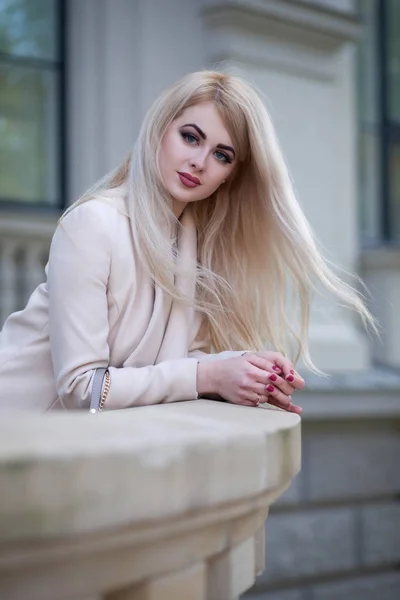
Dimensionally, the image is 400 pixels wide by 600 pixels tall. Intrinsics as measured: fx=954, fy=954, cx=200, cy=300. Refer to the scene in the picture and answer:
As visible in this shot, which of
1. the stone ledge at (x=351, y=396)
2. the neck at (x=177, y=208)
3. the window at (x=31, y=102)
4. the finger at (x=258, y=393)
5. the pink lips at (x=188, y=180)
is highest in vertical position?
the window at (x=31, y=102)

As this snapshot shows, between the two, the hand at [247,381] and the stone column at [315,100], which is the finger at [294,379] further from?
the stone column at [315,100]

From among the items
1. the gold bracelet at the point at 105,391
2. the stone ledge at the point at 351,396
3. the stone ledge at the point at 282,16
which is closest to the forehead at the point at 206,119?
the gold bracelet at the point at 105,391

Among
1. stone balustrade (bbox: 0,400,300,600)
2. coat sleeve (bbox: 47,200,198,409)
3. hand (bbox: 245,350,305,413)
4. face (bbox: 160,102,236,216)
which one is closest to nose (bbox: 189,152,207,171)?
face (bbox: 160,102,236,216)

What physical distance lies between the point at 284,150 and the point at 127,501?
4800 mm

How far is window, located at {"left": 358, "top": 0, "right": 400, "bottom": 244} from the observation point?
6684mm

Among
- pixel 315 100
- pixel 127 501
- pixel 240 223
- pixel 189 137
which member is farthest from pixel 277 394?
pixel 315 100

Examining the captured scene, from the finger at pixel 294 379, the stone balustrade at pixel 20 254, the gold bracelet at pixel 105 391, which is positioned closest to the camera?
the gold bracelet at pixel 105 391

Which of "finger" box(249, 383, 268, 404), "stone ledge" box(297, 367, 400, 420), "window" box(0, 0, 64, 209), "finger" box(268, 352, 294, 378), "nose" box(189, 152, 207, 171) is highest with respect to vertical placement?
"window" box(0, 0, 64, 209)

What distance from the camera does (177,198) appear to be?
2.21 metres

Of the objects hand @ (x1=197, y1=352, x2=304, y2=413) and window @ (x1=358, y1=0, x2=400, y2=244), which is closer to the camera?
hand @ (x1=197, y1=352, x2=304, y2=413)

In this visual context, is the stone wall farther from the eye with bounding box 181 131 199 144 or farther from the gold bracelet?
the gold bracelet

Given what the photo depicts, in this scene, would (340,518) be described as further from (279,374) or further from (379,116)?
(279,374)

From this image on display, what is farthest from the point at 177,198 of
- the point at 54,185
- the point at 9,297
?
the point at 54,185

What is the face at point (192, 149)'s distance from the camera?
217 centimetres
